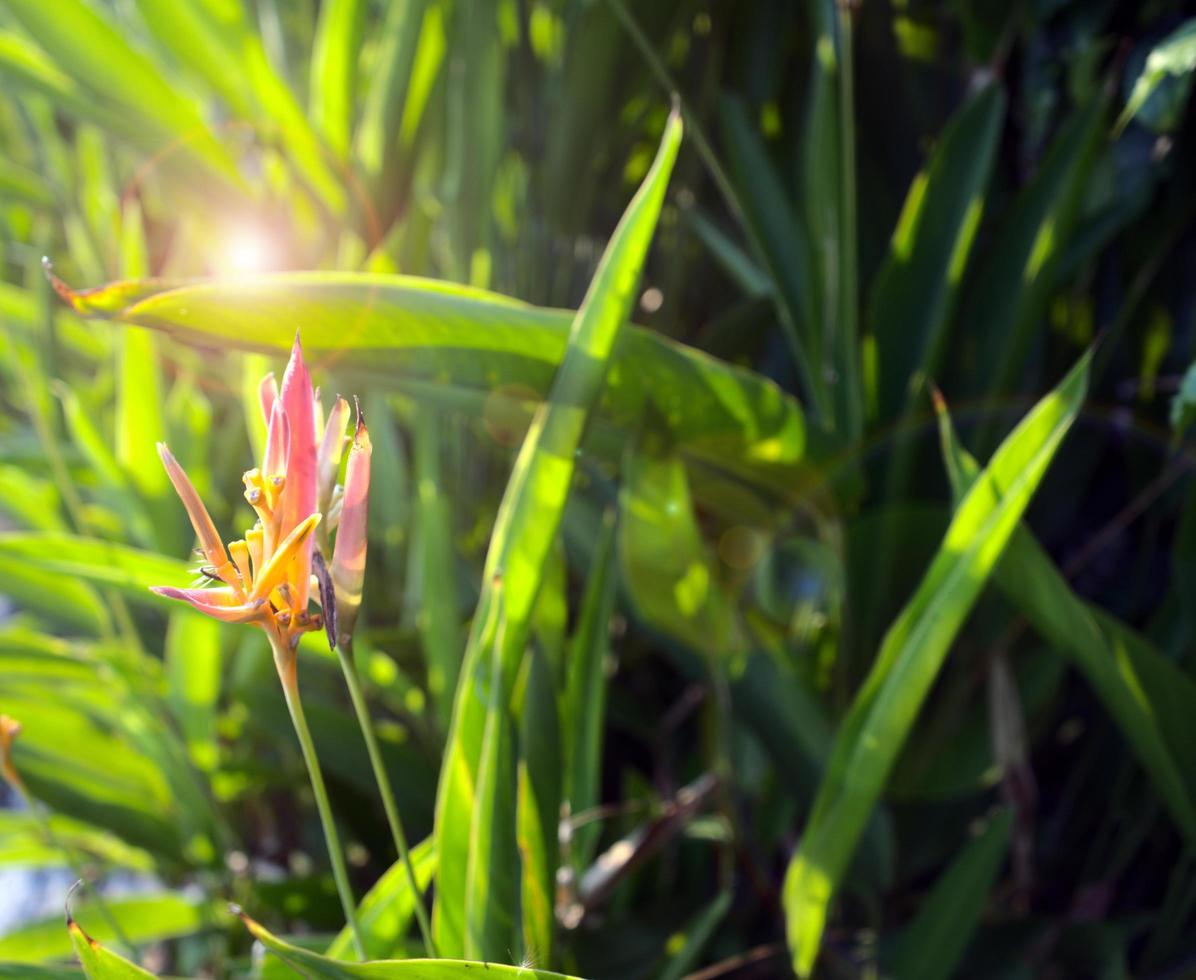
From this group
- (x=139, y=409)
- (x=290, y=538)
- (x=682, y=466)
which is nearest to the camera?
(x=290, y=538)

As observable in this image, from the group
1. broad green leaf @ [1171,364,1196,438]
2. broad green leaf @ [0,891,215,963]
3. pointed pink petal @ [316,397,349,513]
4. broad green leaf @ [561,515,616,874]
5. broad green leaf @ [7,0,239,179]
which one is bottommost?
broad green leaf @ [0,891,215,963]

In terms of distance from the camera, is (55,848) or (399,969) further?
(55,848)

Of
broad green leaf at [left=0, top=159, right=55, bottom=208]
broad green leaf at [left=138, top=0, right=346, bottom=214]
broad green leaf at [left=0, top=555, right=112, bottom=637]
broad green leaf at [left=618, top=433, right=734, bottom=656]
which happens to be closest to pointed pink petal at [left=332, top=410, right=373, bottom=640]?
broad green leaf at [left=618, top=433, right=734, bottom=656]

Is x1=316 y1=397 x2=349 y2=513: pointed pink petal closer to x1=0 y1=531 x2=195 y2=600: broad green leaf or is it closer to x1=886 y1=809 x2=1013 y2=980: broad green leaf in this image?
x1=0 y1=531 x2=195 y2=600: broad green leaf

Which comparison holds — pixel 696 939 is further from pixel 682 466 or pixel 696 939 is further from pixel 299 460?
pixel 299 460

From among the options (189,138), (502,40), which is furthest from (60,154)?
(502,40)

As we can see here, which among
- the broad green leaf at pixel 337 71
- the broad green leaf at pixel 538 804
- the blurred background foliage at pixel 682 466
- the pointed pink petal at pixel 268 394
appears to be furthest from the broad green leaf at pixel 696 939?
the broad green leaf at pixel 337 71

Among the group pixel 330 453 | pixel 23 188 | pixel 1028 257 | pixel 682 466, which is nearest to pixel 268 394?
pixel 330 453
